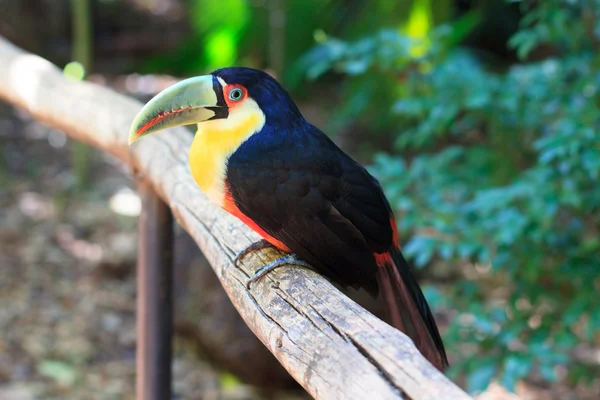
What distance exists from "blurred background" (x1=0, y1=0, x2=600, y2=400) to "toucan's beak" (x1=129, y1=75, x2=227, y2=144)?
3.03 ft

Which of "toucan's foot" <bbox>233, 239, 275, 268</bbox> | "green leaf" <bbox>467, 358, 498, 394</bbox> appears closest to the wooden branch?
"toucan's foot" <bbox>233, 239, 275, 268</bbox>

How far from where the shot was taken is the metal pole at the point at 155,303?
2.19 m

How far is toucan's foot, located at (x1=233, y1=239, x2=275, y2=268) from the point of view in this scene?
169cm

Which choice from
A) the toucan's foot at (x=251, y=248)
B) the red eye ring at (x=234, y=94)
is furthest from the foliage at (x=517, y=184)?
the red eye ring at (x=234, y=94)

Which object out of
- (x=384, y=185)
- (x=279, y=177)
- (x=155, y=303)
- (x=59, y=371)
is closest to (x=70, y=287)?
(x=59, y=371)

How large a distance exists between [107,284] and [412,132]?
7.26ft

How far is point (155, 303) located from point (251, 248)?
1.99ft

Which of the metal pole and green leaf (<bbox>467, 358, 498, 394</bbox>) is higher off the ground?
the metal pole

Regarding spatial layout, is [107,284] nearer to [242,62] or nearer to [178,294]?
[178,294]

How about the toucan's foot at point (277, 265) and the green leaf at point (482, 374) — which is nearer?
the toucan's foot at point (277, 265)

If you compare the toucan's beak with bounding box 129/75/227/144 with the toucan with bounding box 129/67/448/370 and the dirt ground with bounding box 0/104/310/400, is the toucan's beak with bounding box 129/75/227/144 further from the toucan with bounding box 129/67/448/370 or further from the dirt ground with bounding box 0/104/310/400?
the dirt ground with bounding box 0/104/310/400

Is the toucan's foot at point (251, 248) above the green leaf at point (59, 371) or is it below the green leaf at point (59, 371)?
below

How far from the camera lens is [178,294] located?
12.4ft

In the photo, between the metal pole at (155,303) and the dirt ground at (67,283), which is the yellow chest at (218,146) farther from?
the dirt ground at (67,283)
